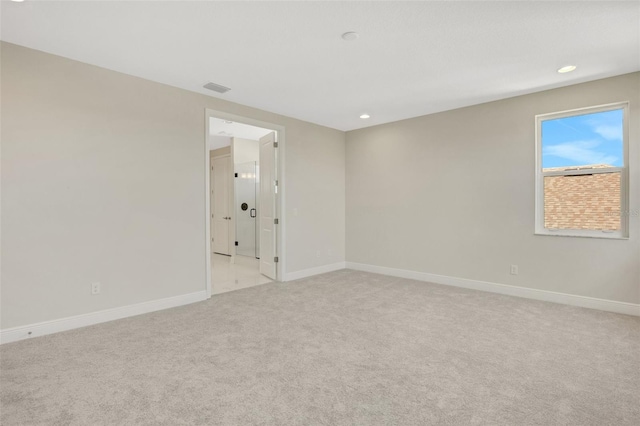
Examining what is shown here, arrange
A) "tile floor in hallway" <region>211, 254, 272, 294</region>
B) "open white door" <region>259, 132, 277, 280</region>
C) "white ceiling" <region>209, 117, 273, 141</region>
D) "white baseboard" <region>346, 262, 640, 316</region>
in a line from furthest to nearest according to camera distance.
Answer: "white ceiling" <region>209, 117, 273, 141</region> < "open white door" <region>259, 132, 277, 280</region> < "tile floor in hallway" <region>211, 254, 272, 294</region> < "white baseboard" <region>346, 262, 640, 316</region>

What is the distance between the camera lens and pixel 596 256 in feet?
12.0

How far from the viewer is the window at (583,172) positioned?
3.56 m

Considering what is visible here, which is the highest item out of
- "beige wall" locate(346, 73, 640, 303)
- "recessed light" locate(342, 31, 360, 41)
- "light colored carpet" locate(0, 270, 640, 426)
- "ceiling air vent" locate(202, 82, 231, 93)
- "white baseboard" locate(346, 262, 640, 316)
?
"ceiling air vent" locate(202, 82, 231, 93)

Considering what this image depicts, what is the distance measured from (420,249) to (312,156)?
2396 millimetres

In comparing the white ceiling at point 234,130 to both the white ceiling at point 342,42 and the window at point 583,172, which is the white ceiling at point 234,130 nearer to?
the white ceiling at point 342,42

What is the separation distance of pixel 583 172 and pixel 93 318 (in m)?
5.68

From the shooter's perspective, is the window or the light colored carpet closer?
the light colored carpet

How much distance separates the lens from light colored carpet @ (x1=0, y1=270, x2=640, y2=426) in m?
1.83

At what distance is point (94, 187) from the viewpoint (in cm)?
320

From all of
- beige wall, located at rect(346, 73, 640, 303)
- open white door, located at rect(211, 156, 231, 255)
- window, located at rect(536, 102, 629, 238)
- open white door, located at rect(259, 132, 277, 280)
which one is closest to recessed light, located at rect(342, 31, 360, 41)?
open white door, located at rect(259, 132, 277, 280)

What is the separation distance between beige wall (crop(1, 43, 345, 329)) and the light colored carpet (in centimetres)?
44

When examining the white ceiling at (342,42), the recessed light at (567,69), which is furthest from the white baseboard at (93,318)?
the recessed light at (567,69)

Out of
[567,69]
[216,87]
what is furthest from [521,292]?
[216,87]

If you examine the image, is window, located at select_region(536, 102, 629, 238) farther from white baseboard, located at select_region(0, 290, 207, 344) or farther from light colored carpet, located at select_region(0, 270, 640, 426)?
white baseboard, located at select_region(0, 290, 207, 344)
